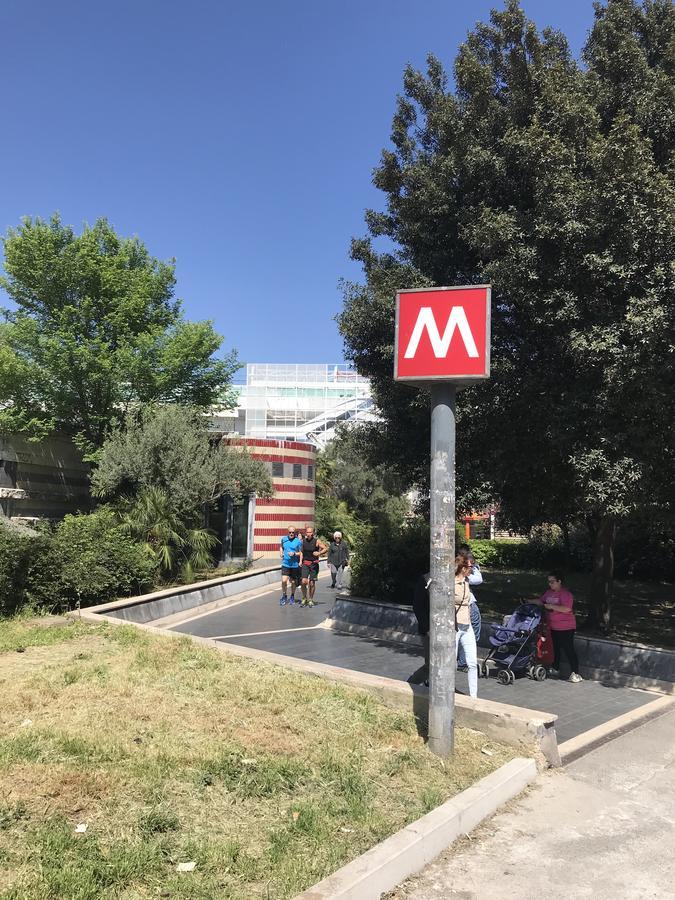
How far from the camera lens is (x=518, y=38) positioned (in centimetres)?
967

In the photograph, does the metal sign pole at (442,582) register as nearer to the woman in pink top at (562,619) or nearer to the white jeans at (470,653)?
the white jeans at (470,653)

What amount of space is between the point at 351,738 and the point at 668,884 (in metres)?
2.46

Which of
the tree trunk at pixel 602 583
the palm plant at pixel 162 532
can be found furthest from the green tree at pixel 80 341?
the tree trunk at pixel 602 583

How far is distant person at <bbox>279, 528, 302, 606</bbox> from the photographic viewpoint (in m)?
14.8

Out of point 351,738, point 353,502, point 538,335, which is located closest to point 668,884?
point 351,738

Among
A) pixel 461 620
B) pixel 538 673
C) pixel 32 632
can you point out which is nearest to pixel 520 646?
pixel 538 673

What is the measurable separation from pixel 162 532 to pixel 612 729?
10206 millimetres

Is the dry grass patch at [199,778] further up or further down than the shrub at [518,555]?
further up

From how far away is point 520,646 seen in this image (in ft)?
27.5

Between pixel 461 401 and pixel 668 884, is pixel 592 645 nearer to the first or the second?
pixel 461 401

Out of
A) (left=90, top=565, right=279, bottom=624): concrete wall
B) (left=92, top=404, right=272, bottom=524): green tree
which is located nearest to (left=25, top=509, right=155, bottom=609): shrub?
(left=90, top=565, right=279, bottom=624): concrete wall

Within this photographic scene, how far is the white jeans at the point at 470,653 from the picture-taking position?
6.95 meters

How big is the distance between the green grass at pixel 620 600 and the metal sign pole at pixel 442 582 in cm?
692

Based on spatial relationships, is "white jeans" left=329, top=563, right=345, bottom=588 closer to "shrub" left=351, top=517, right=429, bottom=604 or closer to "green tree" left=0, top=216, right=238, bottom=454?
"shrub" left=351, top=517, right=429, bottom=604
